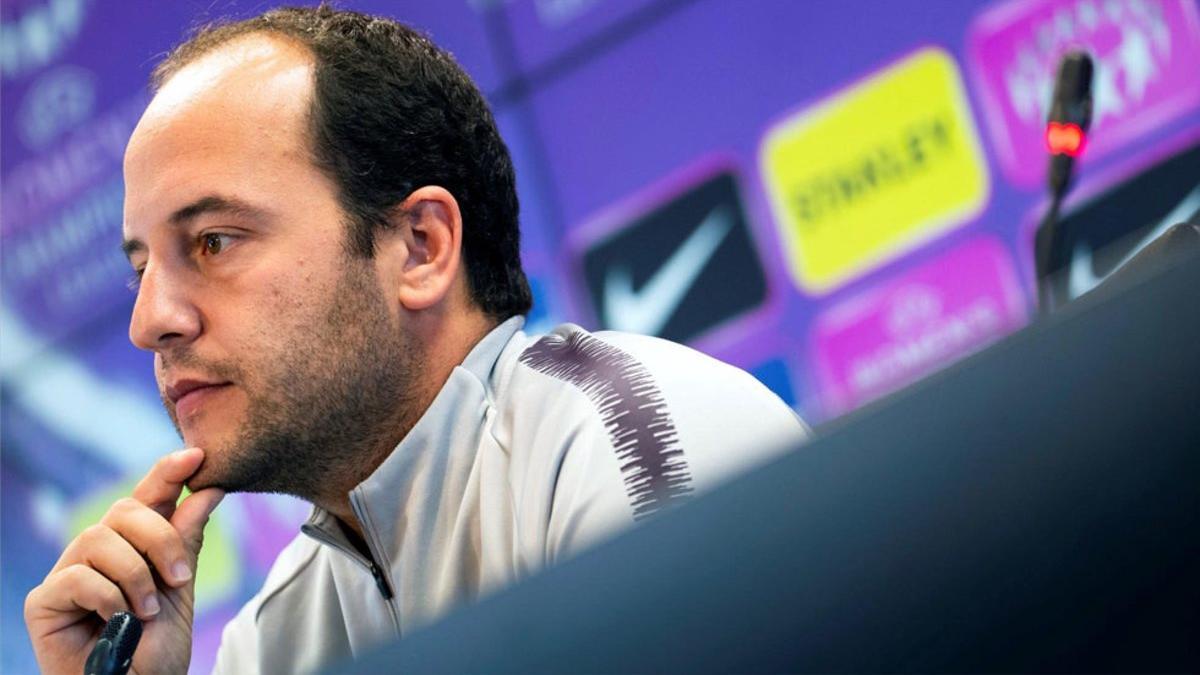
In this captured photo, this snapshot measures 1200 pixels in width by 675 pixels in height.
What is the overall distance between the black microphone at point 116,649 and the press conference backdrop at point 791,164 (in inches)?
32.8

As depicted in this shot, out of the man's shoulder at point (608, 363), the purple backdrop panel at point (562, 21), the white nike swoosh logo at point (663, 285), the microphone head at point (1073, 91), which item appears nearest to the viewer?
the man's shoulder at point (608, 363)

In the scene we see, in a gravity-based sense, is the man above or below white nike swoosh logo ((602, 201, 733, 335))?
below

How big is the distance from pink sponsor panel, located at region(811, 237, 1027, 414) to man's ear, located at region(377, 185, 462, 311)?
647mm

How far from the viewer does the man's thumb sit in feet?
4.10

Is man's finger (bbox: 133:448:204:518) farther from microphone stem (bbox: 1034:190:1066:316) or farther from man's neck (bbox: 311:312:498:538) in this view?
microphone stem (bbox: 1034:190:1066:316)

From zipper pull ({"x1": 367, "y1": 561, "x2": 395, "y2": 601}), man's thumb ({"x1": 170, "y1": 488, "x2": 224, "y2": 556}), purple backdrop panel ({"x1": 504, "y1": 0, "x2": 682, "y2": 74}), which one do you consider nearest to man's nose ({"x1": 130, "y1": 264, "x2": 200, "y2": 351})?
man's thumb ({"x1": 170, "y1": 488, "x2": 224, "y2": 556})

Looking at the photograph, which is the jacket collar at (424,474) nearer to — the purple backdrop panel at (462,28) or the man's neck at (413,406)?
the man's neck at (413,406)

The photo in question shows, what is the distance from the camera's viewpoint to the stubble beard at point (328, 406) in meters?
1.25

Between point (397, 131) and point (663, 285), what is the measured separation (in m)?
0.94

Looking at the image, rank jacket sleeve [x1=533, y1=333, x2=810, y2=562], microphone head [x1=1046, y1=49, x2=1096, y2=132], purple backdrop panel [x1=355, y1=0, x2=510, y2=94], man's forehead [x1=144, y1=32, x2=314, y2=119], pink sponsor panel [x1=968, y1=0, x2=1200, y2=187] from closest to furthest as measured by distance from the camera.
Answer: jacket sleeve [x1=533, y1=333, x2=810, y2=562] → man's forehead [x1=144, y1=32, x2=314, y2=119] → microphone head [x1=1046, y1=49, x2=1096, y2=132] → pink sponsor panel [x1=968, y1=0, x2=1200, y2=187] → purple backdrop panel [x1=355, y1=0, x2=510, y2=94]

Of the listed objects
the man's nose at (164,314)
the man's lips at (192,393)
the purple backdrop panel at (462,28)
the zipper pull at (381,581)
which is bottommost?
the zipper pull at (381,581)

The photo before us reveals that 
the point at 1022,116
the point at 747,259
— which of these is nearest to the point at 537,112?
the point at 747,259

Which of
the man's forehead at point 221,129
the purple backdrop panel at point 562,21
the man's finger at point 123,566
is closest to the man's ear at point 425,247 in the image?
the man's forehead at point 221,129

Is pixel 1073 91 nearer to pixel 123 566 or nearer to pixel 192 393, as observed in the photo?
pixel 192 393
